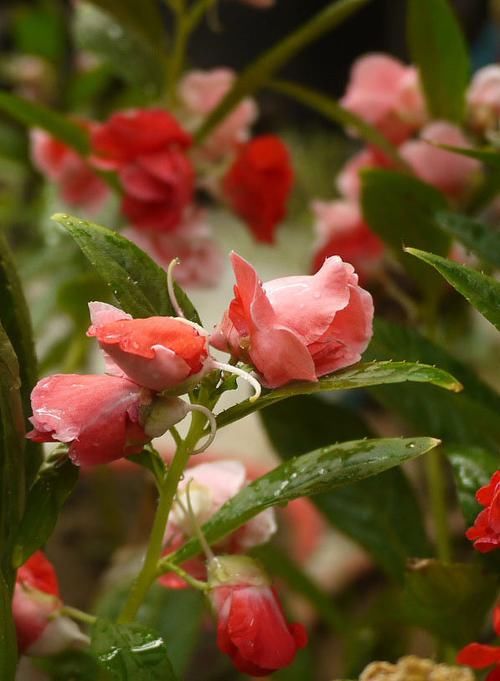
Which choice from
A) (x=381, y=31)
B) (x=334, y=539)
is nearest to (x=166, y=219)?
(x=334, y=539)

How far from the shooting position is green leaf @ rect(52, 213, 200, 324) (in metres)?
0.41

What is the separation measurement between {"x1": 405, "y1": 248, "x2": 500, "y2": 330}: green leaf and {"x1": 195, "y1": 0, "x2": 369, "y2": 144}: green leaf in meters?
0.40

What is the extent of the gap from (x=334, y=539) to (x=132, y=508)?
1.01 feet

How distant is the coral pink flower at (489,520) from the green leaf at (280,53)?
48 cm

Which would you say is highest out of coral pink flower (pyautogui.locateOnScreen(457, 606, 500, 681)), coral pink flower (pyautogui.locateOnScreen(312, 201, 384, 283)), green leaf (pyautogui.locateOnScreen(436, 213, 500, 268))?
green leaf (pyautogui.locateOnScreen(436, 213, 500, 268))

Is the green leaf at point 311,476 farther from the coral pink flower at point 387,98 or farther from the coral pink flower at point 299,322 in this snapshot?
the coral pink flower at point 387,98

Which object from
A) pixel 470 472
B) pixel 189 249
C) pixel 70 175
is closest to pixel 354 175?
pixel 189 249

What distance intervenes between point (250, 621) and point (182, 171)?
0.47 meters

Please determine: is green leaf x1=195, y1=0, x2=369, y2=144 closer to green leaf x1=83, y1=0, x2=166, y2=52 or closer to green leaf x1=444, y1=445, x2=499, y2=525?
green leaf x1=83, y1=0, x2=166, y2=52

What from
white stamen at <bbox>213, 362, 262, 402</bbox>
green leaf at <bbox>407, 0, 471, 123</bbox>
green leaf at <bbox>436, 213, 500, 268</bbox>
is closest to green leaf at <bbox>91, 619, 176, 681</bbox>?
white stamen at <bbox>213, 362, 262, 402</bbox>

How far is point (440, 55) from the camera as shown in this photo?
2.50ft

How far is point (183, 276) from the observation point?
87cm

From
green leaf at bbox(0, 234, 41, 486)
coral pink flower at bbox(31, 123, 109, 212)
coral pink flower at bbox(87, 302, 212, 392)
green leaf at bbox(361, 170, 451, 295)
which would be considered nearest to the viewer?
coral pink flower at bbox(87, 302, 212, 392)

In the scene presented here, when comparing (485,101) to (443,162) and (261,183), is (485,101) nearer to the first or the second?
(443,162)
